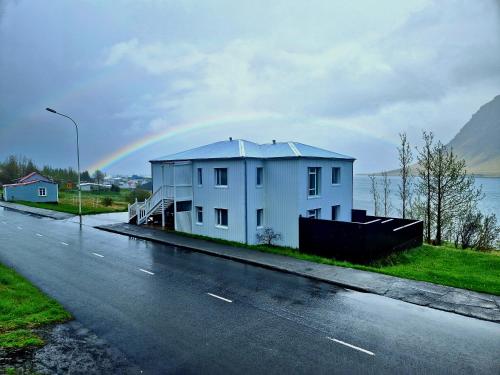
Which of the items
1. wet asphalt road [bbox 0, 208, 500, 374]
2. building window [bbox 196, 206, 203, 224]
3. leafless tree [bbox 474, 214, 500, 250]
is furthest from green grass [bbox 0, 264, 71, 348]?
leafless tree [bbox 474, 214, 500, 250]

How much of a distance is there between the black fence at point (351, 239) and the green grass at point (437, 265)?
19.7 inches

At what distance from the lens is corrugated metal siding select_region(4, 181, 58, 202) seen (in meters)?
49.6

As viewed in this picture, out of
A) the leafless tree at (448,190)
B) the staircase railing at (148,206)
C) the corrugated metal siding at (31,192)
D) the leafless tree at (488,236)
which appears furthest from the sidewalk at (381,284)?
the corrugated metal siding at (31,192)

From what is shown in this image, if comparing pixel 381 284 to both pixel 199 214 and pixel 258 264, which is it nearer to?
pixel 258 264

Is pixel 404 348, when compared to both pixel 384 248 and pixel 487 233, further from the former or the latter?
pixel 487 233

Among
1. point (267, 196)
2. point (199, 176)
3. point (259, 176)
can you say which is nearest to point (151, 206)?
point (199, 176)

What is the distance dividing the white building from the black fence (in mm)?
1730

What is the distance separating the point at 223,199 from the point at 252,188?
222 cm

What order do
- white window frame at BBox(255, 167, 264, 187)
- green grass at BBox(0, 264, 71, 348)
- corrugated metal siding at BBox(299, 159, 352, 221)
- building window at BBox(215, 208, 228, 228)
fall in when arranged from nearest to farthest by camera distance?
green grass at BBox(0, 264, 71, 348), corrugated metal siding at BBox(299, 159, 352, 221), white window frame at BBox(255, 167, 264, 187), building window at BBox(215, 208, 228, 228)

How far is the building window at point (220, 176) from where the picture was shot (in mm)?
22000

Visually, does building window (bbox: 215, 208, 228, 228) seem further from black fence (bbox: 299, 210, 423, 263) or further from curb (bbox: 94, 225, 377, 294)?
black fence (bbox: 299, 210, 423, 263)

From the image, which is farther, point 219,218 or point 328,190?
point 328,190

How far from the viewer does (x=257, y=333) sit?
8.76m

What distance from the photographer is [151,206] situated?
87.3ft
